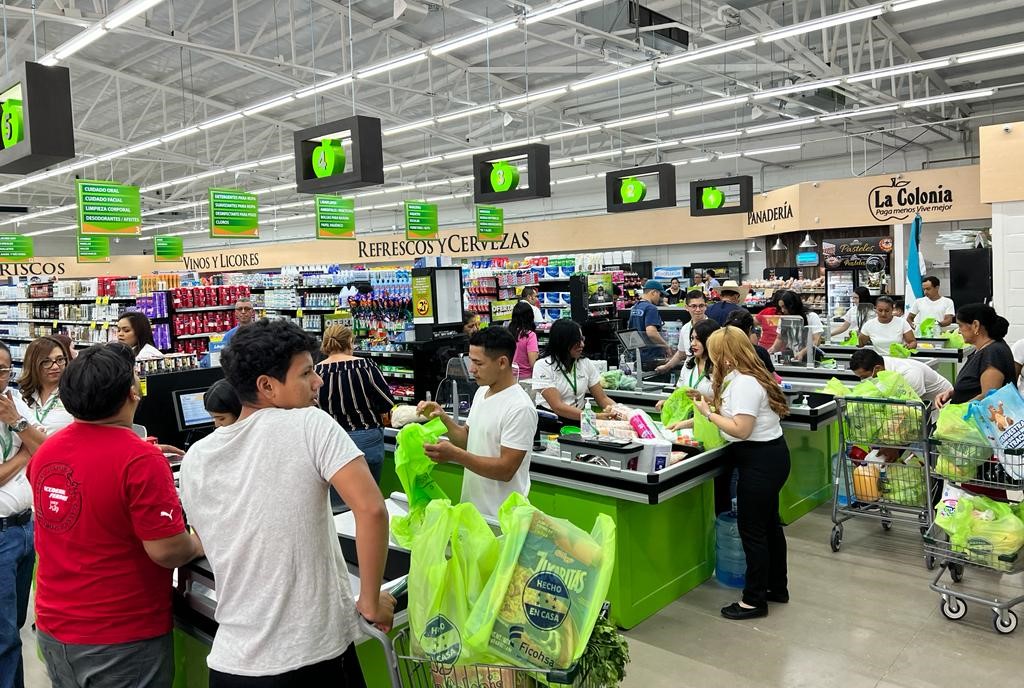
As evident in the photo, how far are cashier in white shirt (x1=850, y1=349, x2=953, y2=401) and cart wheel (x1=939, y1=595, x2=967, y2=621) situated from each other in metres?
1.64

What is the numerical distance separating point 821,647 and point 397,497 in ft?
7.00

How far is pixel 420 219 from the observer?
1645 centimetres

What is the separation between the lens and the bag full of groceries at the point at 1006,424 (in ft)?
12.3

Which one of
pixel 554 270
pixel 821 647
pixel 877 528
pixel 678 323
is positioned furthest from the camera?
pixel 554 270

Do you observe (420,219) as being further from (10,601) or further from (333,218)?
(10,601)

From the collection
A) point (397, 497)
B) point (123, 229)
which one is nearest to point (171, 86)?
point (123, 229)

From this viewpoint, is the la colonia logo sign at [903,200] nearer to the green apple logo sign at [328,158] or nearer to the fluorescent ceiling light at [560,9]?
the fluorescent ceiling light at [560,9]

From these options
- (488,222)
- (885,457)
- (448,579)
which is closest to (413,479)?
(448,579)

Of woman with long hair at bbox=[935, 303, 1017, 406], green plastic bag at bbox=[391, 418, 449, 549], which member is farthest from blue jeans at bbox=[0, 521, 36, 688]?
woman with long hair at bbox=[935, 303, 1017, 406]

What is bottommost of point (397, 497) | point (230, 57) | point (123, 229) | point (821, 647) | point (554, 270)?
point (821, 647)

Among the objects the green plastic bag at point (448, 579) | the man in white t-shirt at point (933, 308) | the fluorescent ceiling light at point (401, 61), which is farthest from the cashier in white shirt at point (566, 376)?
the man in white t-shirt at point (933, 308)

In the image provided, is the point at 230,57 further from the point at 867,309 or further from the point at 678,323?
the point at 867,309

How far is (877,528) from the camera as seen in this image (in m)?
5.25

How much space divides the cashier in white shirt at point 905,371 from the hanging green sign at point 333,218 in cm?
1138
